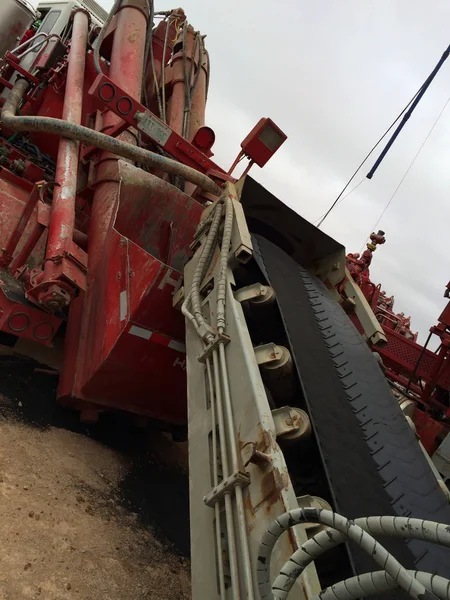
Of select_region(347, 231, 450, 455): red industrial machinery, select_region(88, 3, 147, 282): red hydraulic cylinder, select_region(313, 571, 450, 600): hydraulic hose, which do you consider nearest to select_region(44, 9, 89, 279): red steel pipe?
select_region(88, 3, 147, 282): red hydraulic cylinder

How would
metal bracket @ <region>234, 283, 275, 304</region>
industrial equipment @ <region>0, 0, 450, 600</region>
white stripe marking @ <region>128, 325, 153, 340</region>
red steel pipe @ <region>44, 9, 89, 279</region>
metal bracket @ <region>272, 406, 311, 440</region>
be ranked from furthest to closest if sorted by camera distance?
red steel pipe @ <region>44, 9, 89, 279</region>, white stripe marking @ <region>128, 325, 153, 340</region>, metal bracket @ <region>234, 283, 275, 304</region>, metal bracket @ <region>272, 406, 311, 440</region>, industrial equipment @ <region>0, 0, 450, 600</region>

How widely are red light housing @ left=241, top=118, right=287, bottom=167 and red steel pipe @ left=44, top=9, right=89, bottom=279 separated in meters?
1.43

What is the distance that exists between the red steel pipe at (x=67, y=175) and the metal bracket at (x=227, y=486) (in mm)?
1984

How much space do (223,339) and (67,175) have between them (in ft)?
7.54

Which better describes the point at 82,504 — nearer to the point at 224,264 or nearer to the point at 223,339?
the point at 223,339

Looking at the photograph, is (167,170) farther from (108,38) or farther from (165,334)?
(108,38)

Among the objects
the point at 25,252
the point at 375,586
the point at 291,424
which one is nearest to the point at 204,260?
the point at 291,424

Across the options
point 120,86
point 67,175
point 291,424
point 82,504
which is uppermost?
point 120,86

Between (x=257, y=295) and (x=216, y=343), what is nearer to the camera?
(x=216, y=343)

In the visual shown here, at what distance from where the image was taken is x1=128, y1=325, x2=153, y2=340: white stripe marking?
2.75 meters

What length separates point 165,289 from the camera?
2.78m

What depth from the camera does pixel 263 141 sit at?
3.98m

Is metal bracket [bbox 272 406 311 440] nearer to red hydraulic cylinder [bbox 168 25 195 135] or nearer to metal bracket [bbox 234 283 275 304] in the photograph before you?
metal bracket [bbox 234 283 275 304]

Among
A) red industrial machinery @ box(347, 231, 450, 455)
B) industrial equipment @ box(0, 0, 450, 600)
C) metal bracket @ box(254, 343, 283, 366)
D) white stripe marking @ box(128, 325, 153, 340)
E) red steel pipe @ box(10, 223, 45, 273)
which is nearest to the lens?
industrial equipment @ box(0, 0, 450, 600)
